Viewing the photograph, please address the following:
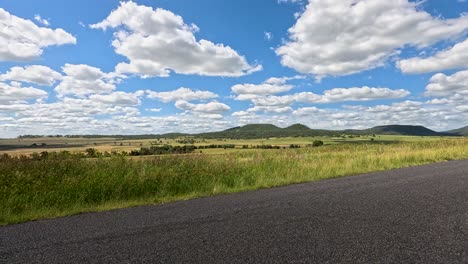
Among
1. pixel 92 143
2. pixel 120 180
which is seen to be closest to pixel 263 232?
pixel 120 180

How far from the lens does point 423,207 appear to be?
25.7ft

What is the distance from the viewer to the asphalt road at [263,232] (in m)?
4.96

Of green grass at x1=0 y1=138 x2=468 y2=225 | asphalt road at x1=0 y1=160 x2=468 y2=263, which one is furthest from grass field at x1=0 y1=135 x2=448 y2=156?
asphalt road at x1=0 y1=160 x2=468 y2=263

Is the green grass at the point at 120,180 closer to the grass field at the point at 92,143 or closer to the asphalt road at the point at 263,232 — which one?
the asphalt road at the point at 263,232

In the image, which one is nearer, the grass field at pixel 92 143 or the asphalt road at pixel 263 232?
the asphalt road at pixel 263 232

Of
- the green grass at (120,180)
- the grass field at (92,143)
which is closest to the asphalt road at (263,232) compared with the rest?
the green grass at (120,180)

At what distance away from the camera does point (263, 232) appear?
20.1 ft

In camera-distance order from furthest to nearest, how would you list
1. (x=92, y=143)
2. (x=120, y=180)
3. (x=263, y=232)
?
(x=92, y=143) < (x=120, y=180) < (x=263, y=232)

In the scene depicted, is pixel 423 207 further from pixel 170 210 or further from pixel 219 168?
pixel 219 168

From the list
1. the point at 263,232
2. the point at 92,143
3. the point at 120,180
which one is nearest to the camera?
the point at 263,232

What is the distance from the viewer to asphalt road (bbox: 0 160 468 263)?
496 cm

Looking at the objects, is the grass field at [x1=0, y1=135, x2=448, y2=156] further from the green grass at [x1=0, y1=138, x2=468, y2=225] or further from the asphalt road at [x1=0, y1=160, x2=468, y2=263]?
the asphalt road at [x1=0, y1=160, x2=468, y2=263]

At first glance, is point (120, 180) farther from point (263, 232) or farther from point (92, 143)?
point (92, 143)

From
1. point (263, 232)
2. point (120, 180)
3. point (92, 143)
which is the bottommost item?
point (263, 232)
